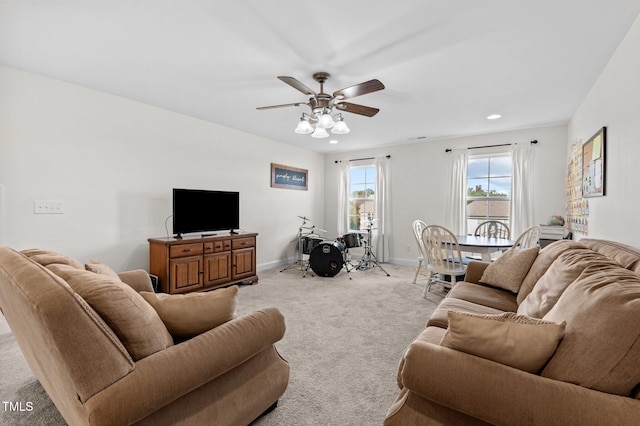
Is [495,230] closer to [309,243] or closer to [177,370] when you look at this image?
[309,243]

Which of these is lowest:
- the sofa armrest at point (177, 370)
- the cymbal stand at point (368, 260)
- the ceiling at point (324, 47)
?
the cymbal stand at point (368, 260)

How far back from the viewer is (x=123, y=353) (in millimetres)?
1017

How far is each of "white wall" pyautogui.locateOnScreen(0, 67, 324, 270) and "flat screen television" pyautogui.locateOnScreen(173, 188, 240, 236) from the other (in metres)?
0.34

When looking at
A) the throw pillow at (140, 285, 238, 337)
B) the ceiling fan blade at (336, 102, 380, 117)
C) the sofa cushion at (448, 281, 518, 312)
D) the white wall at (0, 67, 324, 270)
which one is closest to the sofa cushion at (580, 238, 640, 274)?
the sofa cushion at (448, 281, 518, 312)

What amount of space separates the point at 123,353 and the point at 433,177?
546cm

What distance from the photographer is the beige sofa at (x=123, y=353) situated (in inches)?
36.1

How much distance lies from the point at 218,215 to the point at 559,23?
4.06m

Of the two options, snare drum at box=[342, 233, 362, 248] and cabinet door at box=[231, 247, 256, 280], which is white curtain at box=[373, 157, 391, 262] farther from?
cabinet door at box=[231, 247, 256, 280]

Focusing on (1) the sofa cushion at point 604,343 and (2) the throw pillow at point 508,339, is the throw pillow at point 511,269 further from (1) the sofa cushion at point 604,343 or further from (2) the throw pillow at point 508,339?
(2) the throw pillow at point 508,339

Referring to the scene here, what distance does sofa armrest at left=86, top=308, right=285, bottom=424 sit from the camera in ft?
3.07

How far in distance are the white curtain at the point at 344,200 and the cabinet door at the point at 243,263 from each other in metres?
2.61

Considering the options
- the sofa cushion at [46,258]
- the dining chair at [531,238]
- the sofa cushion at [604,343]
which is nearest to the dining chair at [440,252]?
the dining chair at [531,238]

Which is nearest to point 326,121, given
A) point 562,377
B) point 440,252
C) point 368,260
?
point 440,252

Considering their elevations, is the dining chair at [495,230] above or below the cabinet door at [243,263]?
above
